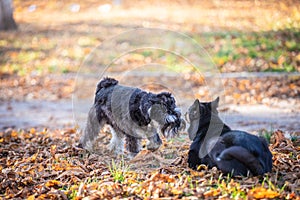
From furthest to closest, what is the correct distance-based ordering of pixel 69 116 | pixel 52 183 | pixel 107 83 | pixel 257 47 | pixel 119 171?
pixel 257 47
pixel 69 116
pixel 107 83
pixel 119 171
pixel 52 183

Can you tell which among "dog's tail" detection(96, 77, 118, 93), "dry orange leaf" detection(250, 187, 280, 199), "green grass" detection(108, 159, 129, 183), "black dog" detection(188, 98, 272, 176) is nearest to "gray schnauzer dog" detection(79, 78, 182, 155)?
"dog's tail" detection(96, 77, 118, 93)

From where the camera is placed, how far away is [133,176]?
560 centimetres

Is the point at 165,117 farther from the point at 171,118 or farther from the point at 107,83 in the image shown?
the point at 107,83

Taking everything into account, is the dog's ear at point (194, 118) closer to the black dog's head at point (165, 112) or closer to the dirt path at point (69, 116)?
the black dog's head at point (165, 112)

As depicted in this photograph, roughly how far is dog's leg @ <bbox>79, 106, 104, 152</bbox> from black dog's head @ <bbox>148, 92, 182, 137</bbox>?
1030 mm

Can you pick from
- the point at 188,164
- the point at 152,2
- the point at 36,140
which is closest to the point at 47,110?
the point at 36,140

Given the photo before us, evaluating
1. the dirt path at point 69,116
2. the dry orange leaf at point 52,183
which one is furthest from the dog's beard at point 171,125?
the dirt path at point 69,116

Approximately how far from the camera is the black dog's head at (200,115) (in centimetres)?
597

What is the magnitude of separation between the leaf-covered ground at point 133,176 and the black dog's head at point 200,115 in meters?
0.46

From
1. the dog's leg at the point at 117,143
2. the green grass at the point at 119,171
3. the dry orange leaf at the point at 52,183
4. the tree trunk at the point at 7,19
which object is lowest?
the dry orange leaf at the point at 52,183

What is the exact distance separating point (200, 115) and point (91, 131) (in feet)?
5.88

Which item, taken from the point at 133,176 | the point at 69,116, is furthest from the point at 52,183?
the point at 69,116

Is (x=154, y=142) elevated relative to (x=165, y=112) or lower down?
lower down

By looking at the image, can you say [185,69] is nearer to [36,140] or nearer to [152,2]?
[36,140]
